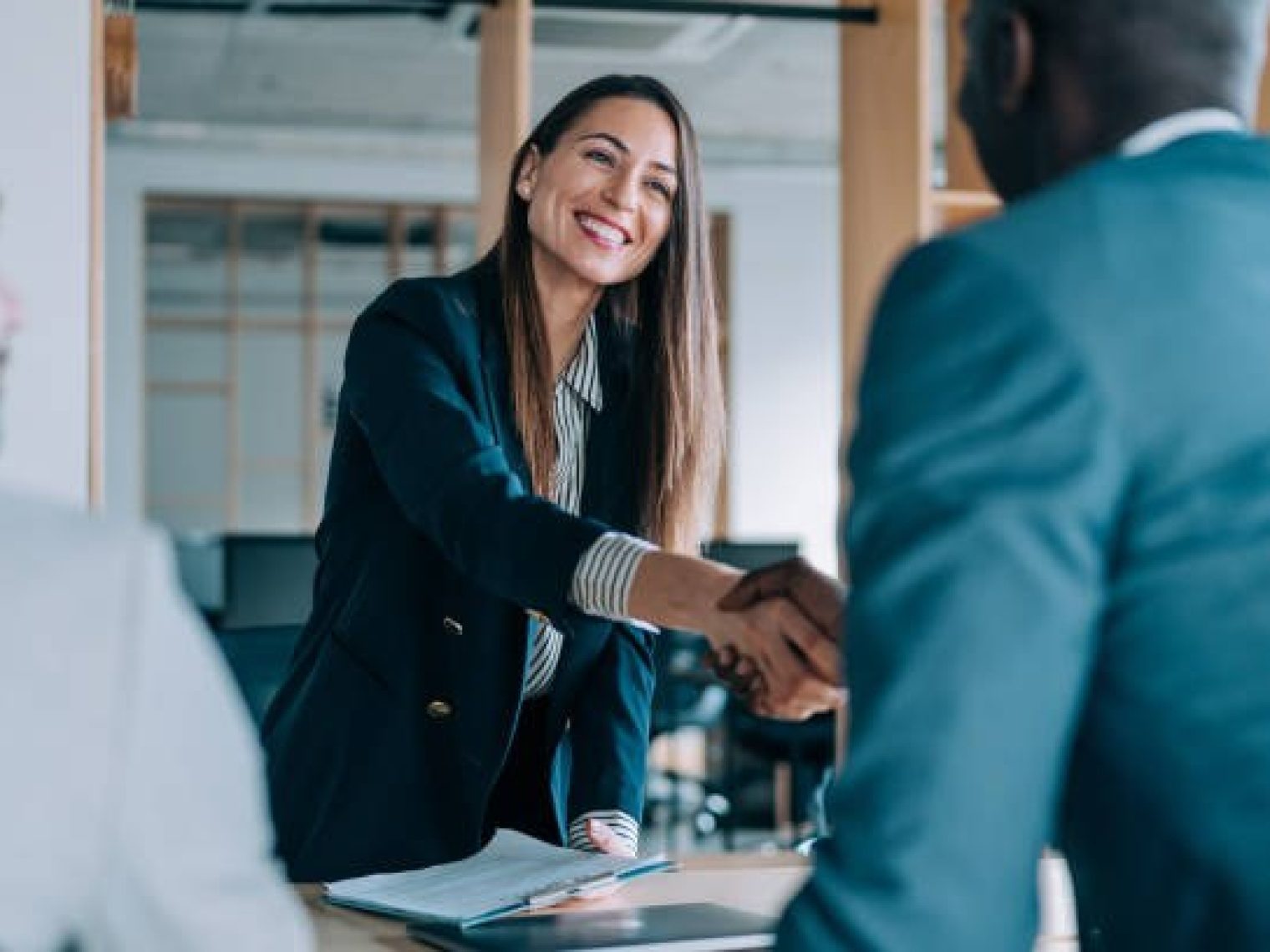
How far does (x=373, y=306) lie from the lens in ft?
6.48

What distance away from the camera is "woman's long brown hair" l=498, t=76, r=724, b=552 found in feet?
6.86

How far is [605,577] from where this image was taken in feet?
5.29

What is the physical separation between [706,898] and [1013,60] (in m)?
0.98

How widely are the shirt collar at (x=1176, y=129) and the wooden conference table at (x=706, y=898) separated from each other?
2.39ft

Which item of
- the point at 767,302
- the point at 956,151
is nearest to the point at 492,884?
the point at 956,151

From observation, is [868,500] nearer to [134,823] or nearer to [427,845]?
[134,823]

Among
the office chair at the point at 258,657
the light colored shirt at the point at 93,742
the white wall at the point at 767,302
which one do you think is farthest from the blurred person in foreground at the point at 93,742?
the white wall at the point at 767,302

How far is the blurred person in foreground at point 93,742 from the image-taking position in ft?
2.33

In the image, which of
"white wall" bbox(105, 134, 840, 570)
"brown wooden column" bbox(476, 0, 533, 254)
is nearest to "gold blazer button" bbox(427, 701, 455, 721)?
"brown wooden column" bbox(476, 0, 533, 254)

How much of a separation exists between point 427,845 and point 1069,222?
1299 mm

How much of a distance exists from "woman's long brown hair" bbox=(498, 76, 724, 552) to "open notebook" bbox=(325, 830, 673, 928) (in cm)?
47

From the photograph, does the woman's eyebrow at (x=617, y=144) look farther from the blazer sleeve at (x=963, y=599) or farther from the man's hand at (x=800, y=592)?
the blazer sleeve at (x=963, y=599)

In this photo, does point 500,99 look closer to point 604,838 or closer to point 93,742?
point 604,838

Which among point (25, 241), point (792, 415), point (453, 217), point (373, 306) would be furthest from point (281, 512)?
point (373, 306)
